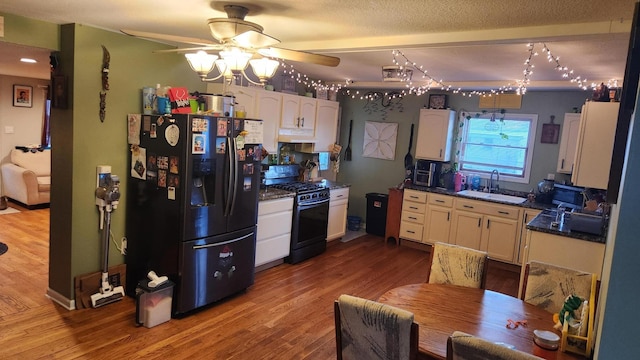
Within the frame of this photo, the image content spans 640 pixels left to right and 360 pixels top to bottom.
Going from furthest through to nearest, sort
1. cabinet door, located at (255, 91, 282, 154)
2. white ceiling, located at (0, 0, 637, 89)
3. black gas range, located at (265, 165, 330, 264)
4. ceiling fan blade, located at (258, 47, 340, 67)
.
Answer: black gas range, located at (265, 165, 330, 264) → cabinet door, located at (255, 91, 282, 154) → ceiling fan blade, located at (258, 47, 340, 67) → white ceiling, located at (0, 0, 637, 89)

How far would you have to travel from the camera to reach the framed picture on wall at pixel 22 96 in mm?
7062

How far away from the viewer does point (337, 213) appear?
578 cm

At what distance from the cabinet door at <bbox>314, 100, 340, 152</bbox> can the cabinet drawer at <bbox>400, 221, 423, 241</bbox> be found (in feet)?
5.15

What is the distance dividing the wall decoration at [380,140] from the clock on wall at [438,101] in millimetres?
688

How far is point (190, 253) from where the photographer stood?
3.48m

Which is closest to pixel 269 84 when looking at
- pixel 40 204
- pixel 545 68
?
pixel 545 68

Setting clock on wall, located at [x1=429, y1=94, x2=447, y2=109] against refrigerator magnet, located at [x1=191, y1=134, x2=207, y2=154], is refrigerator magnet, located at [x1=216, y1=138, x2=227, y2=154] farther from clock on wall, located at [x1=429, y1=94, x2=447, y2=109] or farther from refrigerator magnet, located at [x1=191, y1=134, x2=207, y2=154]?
clock on wall, located at [x1=429, y1=94, x2=447, y2=109]

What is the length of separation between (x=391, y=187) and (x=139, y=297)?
432 centimetres

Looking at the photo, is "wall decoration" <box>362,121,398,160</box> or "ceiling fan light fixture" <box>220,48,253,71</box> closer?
"ceiling fan light fixture" <box>220,48,253,71</box>

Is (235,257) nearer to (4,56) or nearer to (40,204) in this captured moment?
(4,56)

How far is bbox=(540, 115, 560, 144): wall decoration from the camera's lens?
17.8ft

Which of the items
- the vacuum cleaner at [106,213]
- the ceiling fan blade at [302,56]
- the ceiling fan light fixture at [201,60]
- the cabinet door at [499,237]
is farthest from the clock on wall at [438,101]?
the vacuum cleaner at [106,213]

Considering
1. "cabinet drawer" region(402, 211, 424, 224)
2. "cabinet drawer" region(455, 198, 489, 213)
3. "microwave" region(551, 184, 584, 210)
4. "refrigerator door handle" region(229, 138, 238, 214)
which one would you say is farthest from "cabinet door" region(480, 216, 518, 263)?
"refrigerator door handle" region(229, 138, 238, 214)

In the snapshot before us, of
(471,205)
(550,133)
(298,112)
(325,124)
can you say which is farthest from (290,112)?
(550,133)
